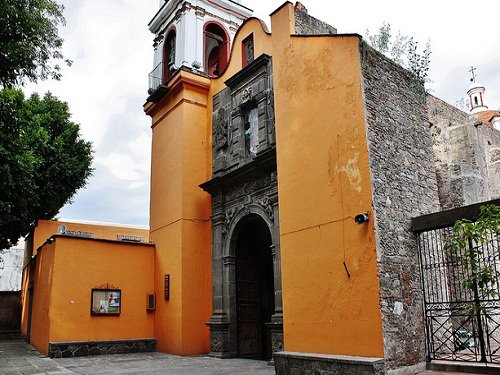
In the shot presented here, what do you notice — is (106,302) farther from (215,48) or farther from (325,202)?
(215,48)

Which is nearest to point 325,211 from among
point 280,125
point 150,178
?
point 280,125

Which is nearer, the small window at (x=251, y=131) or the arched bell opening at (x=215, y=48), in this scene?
the small window at (x=251, y=131)

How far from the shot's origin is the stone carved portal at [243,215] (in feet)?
37.2

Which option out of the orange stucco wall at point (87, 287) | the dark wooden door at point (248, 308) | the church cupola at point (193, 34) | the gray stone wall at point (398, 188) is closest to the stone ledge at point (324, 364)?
the gray stone wall at point (398, 188)

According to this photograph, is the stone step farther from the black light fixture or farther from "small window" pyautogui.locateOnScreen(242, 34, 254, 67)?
"small window" pyautogui.locateOnScreen(242, 34, 254, 67)

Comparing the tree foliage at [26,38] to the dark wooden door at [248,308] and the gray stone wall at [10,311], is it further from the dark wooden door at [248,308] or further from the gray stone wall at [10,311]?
the gray stone wall at [10,311]

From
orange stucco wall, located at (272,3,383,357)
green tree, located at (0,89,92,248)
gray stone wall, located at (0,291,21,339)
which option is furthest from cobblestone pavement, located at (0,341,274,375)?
gray stone wall, located at (0,291,21,339)

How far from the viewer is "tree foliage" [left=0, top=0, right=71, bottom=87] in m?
7.56

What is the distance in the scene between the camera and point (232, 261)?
1205 cm

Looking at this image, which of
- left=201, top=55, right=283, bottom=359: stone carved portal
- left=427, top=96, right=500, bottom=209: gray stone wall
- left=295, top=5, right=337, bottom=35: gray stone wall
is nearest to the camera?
left=295, top=5, right=337, bottom=35: gray stone wall

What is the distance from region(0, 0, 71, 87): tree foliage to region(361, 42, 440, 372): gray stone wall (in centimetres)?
551

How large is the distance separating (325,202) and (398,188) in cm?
125

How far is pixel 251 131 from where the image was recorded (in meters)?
12.2

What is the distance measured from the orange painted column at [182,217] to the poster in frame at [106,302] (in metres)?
1.14
